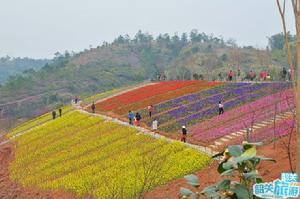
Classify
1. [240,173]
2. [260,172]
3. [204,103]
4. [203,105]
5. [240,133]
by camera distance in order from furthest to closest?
[204,103]
[203,105]
[240,133]
[260,172]
[240,173]

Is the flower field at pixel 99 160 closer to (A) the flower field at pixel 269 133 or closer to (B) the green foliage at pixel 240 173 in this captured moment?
(A) the flower field at pixel 269 133

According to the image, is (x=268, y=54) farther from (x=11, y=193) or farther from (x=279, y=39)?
(x=11, y=193)

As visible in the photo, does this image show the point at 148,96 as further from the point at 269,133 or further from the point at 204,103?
Answer: the point at 269,133

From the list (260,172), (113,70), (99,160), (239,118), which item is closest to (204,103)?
(239,118)

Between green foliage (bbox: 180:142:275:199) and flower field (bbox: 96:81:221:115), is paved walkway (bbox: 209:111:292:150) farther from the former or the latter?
green foliage (bbox: 180:142:275:199)

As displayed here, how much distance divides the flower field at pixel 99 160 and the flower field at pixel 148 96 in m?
5.22

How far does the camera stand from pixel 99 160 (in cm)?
2628

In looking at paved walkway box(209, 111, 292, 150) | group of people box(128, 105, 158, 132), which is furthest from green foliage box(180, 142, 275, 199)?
group of people box(128, 105, 158, 132)

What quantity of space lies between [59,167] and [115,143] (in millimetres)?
4025

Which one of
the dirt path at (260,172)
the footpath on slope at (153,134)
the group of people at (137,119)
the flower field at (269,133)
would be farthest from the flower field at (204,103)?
the dirt path at (260,172)

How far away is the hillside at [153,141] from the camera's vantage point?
19516 millimetres

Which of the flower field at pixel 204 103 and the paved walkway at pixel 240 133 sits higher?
the flower field at pixel 204 103

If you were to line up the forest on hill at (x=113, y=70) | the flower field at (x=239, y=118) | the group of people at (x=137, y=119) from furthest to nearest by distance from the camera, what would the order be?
the forest on hill at (x=113, y=70), the group of people at (x=137, y=119), the flower field at (x=239, y=118)

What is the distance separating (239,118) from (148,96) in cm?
1720
